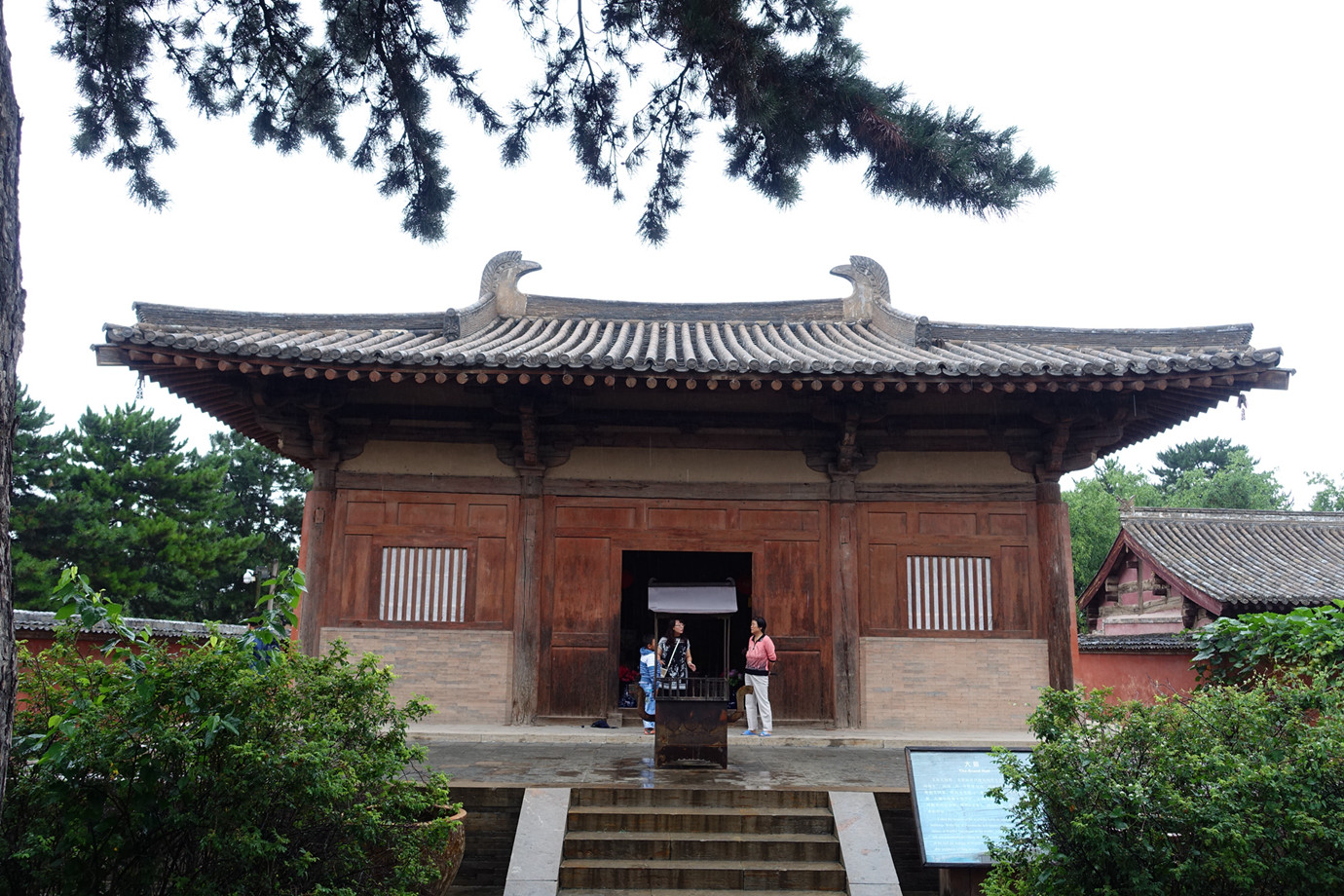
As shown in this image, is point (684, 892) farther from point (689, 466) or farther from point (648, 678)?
point (689, 466)

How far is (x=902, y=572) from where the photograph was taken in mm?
10258

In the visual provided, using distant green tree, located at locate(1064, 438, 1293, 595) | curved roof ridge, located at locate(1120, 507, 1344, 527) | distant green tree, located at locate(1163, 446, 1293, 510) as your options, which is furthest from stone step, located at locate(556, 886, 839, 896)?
distant green tree, located at locate(1163, 446, 1293, 510)

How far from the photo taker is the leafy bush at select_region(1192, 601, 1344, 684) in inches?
312

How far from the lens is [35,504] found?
2955cm

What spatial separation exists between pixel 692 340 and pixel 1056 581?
538 centimetres

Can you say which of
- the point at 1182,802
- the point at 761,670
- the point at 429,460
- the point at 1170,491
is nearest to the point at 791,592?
the point at 761,670

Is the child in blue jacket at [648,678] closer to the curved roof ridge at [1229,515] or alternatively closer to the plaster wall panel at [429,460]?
the plaster wall panel at [429,460]

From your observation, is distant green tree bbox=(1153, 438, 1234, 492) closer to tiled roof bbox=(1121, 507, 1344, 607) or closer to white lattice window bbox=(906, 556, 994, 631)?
tiled roof bbox=(1121, 507, 1344, 607)

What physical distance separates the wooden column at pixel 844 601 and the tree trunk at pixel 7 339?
Answer: 7.92 metres

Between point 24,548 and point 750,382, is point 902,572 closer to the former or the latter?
point 750,382

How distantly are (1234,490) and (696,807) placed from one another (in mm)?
48226

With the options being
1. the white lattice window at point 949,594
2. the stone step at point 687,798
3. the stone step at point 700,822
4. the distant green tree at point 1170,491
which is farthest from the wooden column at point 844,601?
the distant green tree at point 1170,491

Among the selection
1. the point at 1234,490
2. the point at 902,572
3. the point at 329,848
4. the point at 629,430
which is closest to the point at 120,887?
the point at 329,848

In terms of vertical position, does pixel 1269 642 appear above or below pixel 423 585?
below
